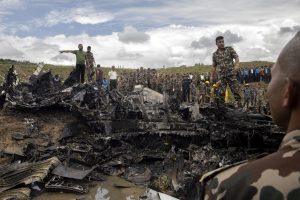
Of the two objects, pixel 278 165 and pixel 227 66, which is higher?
pixel 227 66

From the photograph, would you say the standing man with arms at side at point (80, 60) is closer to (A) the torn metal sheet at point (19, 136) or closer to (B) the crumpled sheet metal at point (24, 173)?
(A) the torn metal sheet at point (19, 136)

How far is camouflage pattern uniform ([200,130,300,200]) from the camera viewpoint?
1.26m

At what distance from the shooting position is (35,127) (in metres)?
14.2

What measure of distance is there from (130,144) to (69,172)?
105 inches

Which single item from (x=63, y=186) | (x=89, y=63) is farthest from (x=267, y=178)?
(x=89, y=63)

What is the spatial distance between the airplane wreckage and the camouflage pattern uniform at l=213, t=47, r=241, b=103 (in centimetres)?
99

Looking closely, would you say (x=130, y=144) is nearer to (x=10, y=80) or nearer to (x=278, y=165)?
(x=10, y=80)

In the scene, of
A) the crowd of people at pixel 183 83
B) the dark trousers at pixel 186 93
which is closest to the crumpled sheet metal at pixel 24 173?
the crowd of people at pixel 183 83

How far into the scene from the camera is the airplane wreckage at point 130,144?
26.6 feet

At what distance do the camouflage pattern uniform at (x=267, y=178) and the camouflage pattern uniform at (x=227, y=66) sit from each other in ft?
30.5

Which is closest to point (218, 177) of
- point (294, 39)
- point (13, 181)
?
point (294, 39)

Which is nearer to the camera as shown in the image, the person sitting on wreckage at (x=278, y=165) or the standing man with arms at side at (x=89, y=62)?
the person sitting on wreckage at (x=278, y=165)

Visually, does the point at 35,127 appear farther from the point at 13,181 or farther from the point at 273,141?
the point at 273,141

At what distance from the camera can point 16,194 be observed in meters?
7.65
